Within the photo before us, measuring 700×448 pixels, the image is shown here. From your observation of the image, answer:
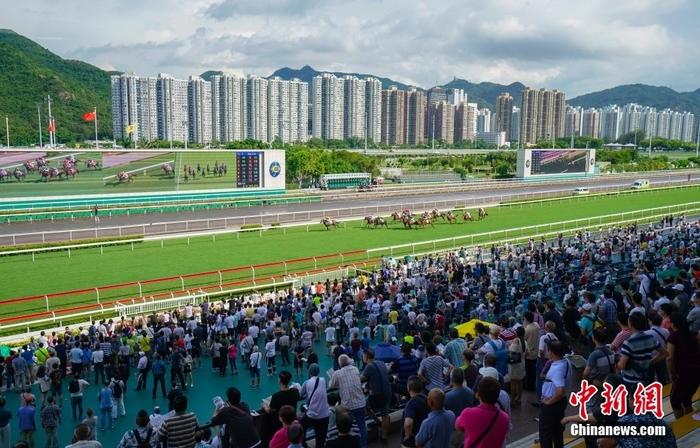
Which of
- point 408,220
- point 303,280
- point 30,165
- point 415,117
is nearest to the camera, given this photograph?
point 303,280

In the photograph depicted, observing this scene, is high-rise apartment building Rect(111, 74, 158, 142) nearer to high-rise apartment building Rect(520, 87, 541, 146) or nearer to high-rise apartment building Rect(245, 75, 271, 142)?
high-rise apartment building Rect(245, 75, 271, 142)

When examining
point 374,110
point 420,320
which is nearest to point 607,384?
point 420,320

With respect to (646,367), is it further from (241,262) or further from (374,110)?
(374,110)

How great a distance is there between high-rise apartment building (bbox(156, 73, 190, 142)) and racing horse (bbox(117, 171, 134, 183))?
217ft

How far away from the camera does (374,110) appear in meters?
144

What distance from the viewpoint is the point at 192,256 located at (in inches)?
910

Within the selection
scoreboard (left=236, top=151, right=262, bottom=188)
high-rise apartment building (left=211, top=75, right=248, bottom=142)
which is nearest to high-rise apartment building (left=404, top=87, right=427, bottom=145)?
high-rise apartment building (left=211, top=75, right=248, bottom=142)

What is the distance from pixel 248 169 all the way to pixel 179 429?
3795cm

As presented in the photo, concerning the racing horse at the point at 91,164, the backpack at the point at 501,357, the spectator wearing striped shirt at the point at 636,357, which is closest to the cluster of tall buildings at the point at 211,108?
the racing horse at the point at 91,164

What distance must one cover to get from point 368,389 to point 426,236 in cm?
2302

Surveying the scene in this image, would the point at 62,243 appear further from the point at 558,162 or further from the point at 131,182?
the point at 558,162

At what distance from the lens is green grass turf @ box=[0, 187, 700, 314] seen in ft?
60.7

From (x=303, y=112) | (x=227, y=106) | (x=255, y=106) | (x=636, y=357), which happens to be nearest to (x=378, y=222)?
→ (x=636, y=357)

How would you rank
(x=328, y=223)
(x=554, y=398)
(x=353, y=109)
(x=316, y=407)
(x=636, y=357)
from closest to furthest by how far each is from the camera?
(x=554, y=398) < (x=636, y=357) < (x=316, y=407) < (x=328, y=223) < (x=353, y=109)
